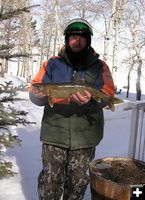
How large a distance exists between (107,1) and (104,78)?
80.0 ft

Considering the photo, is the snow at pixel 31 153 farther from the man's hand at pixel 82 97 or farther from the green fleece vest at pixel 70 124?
the man's hand at pixel 82 97

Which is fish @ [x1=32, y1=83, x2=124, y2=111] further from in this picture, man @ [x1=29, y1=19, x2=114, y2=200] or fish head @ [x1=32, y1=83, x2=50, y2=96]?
man @ [x1=29, y1=19, x2=114, y2=200]

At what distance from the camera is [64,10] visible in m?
32.8

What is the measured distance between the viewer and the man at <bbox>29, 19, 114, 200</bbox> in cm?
380

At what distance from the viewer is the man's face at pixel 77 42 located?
3756 millimetres

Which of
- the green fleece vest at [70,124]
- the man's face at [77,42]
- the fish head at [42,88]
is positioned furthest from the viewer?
the green fleece vest at [70,124]

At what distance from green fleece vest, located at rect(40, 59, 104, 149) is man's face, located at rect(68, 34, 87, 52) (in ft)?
0.73

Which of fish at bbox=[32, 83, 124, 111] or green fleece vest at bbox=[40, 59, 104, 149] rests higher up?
fish at bbox=[32, 83, 124, 111]

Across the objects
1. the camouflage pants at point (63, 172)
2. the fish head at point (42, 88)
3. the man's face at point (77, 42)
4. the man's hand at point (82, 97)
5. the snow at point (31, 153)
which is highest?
the man's face at point (77, 42)

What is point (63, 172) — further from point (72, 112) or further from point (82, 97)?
point (82, 97)

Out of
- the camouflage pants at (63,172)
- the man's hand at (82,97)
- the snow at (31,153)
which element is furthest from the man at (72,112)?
the snow at (31,153)

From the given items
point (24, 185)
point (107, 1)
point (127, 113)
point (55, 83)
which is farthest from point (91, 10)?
point (55, 83)

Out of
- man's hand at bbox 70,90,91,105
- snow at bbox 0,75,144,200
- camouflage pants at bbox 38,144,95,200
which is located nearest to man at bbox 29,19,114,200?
camouflage pants at bbox 38,144,95,200

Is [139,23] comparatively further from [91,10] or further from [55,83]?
[55,83]
